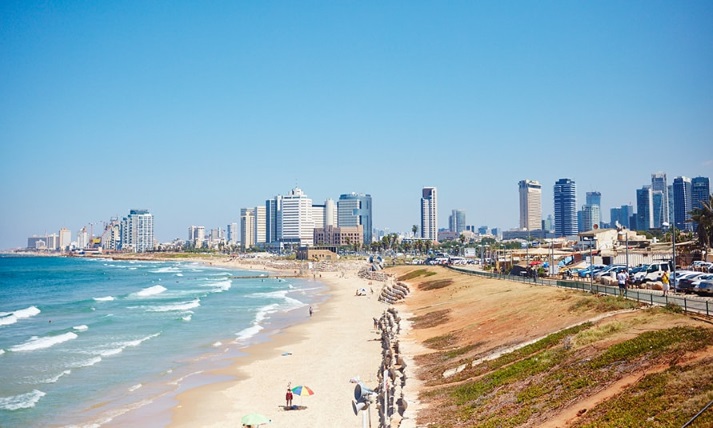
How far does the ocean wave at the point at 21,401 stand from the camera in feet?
91.8

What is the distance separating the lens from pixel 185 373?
3566cm

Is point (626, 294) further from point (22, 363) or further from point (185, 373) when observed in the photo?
point (22, 363)

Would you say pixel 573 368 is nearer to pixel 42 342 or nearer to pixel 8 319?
pixel 42 342

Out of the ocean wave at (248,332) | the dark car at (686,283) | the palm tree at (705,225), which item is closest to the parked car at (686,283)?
the dark car at (686,283)

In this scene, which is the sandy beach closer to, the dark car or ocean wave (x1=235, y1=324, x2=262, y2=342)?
ocean wave (x1=235, y1=324, x2=262, y2=342)

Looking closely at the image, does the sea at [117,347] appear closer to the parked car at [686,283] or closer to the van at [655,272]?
the parked car at [686,283]

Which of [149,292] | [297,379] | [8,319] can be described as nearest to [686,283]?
[297,379]

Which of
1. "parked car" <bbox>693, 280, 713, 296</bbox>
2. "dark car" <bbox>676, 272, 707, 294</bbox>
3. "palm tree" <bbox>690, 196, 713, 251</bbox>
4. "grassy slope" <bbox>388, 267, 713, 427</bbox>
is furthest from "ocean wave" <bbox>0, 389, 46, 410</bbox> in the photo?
"palm tree" <bbox>690, 196, 713, 251</bbox>

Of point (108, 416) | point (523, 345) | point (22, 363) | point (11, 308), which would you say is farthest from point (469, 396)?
point (11, 308)

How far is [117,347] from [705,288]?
3847 centimetres

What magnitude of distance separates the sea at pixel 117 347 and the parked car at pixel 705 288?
1058 inches

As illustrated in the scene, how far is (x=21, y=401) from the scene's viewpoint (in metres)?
29.0

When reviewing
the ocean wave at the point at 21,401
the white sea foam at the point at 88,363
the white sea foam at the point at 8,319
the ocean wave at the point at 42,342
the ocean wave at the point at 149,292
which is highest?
the ocean wave at the point at 21,401

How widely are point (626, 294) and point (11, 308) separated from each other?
72.6 m
